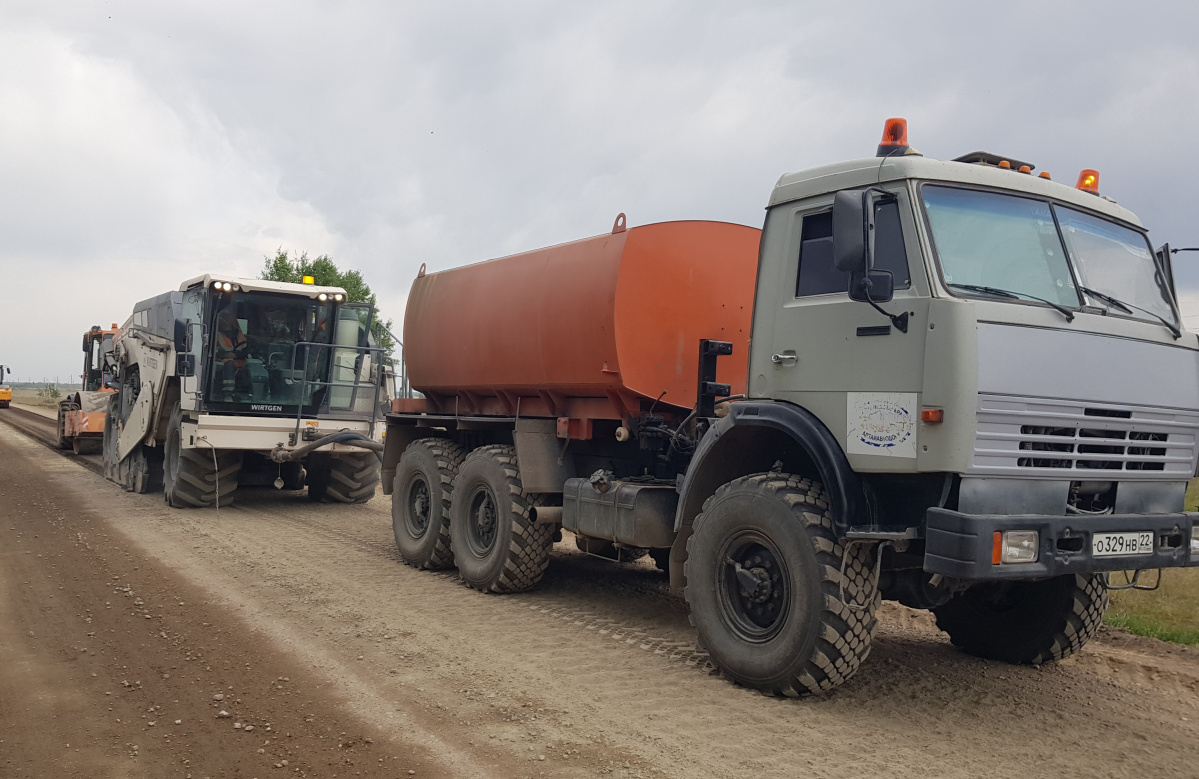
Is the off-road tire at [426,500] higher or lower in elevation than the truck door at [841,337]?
lower

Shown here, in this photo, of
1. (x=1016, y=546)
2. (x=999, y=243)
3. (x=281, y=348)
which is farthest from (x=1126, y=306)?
(x=281, y=348)

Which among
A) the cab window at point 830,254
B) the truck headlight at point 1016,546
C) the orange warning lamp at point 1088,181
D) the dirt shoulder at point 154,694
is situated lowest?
the dirt shoulder at point 154,694

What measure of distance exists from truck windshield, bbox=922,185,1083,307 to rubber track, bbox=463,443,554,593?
14.2ft

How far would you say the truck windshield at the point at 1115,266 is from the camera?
17.4 feet

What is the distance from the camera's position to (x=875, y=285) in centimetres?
490

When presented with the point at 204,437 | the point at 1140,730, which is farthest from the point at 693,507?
the point at 204,437

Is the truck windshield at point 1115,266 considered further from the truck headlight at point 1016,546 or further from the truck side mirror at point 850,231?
the truck headlight at point 1016,546

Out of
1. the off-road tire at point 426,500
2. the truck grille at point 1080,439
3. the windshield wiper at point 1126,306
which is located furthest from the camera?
the off-road tire at point 426,500

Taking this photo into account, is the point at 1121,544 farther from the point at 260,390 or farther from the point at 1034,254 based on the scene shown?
the point at 260,390

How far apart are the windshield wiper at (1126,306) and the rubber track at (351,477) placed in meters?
11.1

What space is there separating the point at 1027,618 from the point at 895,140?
10.3ft

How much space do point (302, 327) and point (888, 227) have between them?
1061 centimetres

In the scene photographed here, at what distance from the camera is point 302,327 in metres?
14.0

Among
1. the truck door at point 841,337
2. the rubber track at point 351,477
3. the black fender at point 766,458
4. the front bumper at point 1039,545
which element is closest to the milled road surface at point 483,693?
the front bumper at point 1039,545
